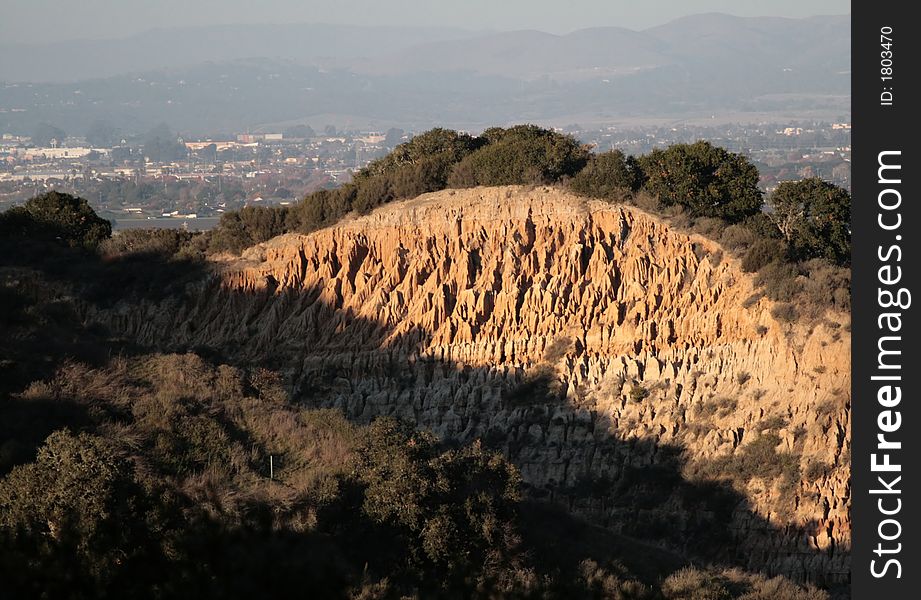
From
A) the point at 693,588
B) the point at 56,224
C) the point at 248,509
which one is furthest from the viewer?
the point at 56,224

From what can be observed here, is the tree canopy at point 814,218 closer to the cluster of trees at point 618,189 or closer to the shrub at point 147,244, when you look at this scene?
the cluster of trees at point 618,189

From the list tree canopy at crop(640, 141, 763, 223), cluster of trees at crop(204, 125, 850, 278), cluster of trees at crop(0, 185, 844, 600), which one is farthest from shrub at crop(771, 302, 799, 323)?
cluster of trees at crop(0, 185, 844, 600)

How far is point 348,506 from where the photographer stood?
2566 cm

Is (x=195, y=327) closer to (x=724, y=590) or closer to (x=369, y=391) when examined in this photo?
(x=369, y=391)

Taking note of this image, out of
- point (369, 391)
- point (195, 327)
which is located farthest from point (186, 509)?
point (195, 327)

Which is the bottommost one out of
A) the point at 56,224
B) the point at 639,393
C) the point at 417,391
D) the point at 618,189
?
the point at 417,391

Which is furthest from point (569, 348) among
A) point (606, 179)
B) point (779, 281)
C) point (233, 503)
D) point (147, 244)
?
point (233, 503)

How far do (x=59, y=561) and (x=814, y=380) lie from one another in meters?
21.0

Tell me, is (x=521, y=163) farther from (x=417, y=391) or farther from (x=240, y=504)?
(x=240, y=504)

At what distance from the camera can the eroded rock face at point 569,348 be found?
34.1m

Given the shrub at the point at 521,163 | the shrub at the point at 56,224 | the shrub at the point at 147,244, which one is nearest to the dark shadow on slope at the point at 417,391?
the shrub at the point at 147,244

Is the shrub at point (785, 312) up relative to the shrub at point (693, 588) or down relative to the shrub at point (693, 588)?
up

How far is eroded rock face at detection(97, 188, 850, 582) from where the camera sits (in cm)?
3406

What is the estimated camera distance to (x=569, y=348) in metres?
39.7
